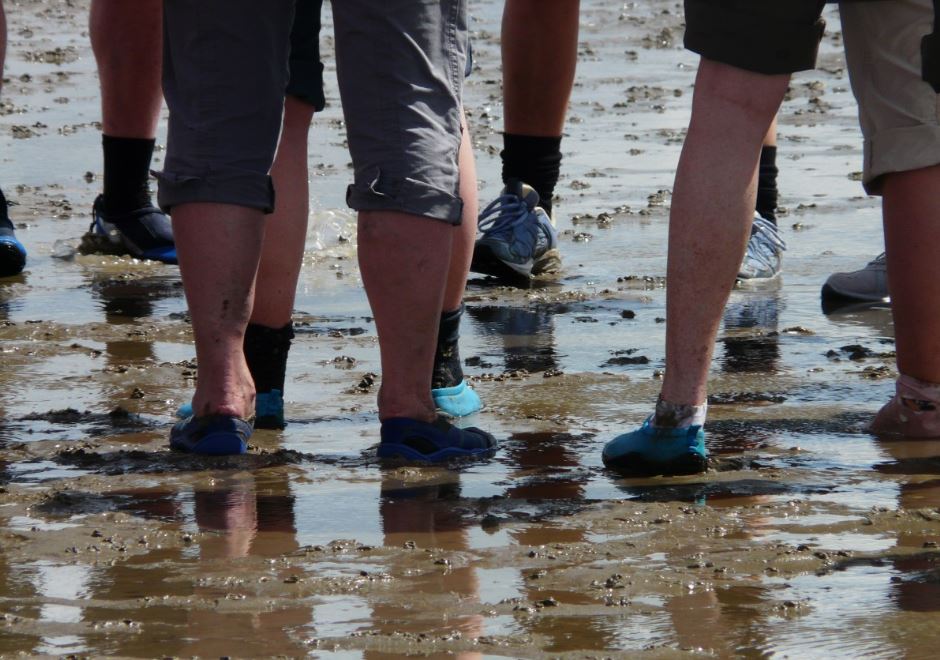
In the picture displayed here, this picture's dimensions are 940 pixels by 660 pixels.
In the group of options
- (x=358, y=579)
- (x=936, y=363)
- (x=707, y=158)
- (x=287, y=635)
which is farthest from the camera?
(x=936, y=363)

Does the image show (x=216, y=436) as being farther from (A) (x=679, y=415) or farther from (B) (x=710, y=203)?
(B) (x=710, y=203)

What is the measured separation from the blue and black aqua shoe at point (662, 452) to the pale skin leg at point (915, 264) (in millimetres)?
512

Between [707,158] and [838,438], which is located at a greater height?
[707,158]

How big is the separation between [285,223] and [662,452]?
35.9 inches

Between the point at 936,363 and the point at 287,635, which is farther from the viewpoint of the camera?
the point at 936,363

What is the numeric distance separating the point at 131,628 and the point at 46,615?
13 cm

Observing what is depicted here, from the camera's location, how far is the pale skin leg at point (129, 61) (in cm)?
499

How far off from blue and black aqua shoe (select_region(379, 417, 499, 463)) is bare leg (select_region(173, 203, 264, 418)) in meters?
0.29

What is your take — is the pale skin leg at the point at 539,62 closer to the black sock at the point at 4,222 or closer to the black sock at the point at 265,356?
the black sock at the point at 4,222

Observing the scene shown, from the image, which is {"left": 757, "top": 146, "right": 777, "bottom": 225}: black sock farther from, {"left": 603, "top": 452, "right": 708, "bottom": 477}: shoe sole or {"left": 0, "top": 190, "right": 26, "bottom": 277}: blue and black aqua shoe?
{"left": 0, "top": 190, "right": 26, "bottom": 277}: blue and black aqua shoe

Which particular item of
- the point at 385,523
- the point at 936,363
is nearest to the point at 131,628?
the point at 385,523

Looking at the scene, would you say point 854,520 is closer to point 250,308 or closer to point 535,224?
point 250,308

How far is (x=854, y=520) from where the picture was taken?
2.70m

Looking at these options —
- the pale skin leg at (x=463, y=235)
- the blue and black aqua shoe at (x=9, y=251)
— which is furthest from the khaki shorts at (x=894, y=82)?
the blue and black aqua shoe at (x=9, y=251)
